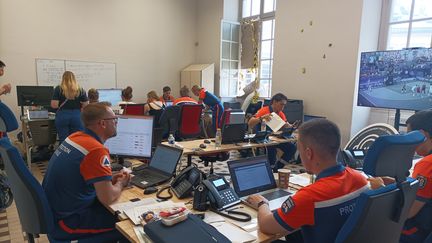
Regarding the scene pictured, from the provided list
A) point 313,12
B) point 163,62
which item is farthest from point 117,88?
point 313,12

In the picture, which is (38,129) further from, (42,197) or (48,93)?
(42,197)

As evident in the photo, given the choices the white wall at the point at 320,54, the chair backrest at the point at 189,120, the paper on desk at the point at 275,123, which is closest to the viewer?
the paper on desk at the point at 275,123

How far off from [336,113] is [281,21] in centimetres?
225

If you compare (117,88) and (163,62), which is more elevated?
(163,62)

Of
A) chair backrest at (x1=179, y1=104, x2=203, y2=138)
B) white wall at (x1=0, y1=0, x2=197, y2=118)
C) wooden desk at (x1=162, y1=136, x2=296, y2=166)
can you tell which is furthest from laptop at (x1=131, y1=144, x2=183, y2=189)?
white wall at (x1=0, y1=0, x2=197, y2=118)

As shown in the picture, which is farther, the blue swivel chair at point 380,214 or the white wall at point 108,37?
the white wall at point 108,37

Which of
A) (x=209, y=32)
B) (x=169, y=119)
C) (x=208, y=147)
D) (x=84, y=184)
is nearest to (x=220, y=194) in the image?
(x=84, y=184)

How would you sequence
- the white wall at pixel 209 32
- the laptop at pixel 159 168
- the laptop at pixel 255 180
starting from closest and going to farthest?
the laptop at pixel 255 180
the laptop at pixel 159 168
the white wall at pixel 209 32

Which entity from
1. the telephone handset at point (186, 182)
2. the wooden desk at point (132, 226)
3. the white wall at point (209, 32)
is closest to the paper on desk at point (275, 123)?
the telephone handset at point (186, 182)

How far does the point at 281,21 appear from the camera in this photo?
20.5ft

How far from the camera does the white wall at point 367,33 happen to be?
4.97 meters

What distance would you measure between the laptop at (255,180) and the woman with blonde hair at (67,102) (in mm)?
3357

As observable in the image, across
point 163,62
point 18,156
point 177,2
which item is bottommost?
point 18,156

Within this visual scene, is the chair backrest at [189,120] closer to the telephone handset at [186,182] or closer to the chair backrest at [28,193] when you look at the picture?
the telephone handset at [186,182]
